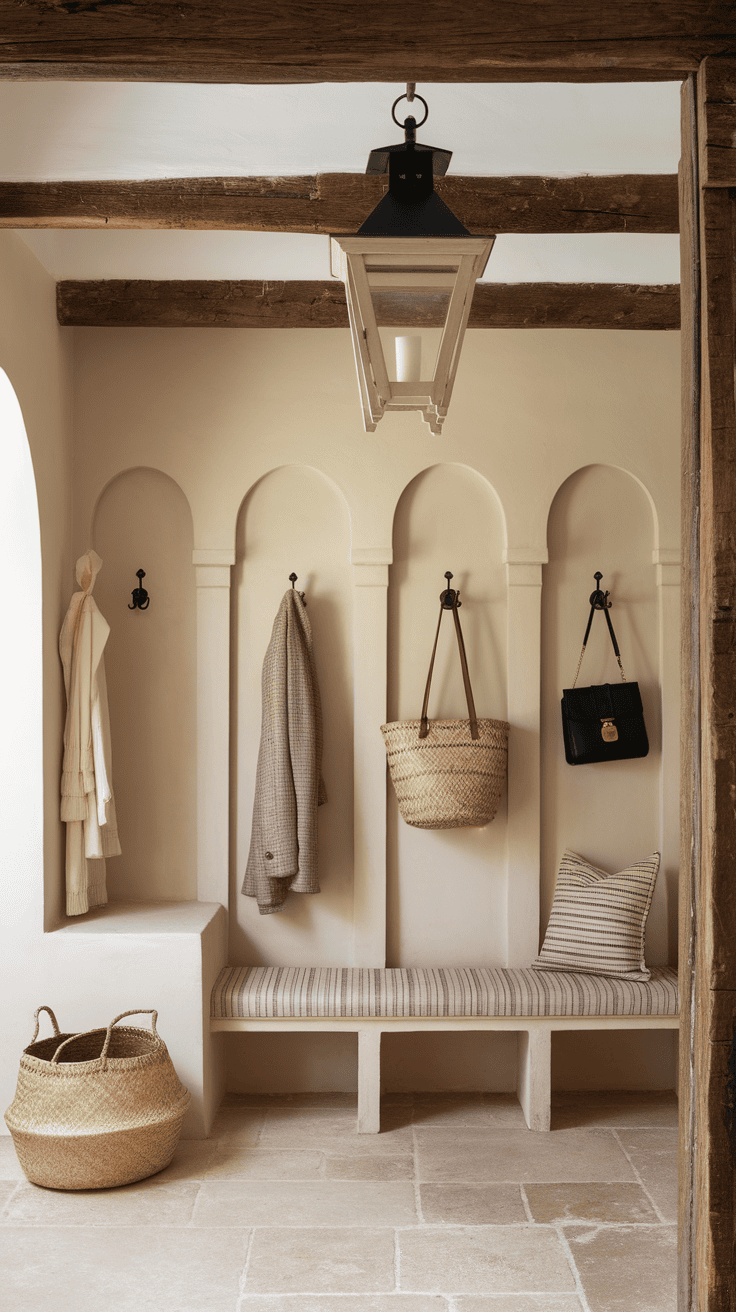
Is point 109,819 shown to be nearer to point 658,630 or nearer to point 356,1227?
point 356,1227

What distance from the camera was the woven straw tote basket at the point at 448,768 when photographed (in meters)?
4.01

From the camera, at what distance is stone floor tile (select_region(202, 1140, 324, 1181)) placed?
3.52 metres

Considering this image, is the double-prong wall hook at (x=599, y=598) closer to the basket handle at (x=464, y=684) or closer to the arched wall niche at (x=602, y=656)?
the arched wall niche at (x=602, y=656)

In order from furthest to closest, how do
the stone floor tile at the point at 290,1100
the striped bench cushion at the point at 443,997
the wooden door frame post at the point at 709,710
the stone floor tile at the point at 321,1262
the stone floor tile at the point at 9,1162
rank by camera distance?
the stone floor tile at the point at 290,1100, the striped bench cushion at the point at 443,997, the stone floor tile at the point at 9,1162, the stone floor tile at the point at 321,1262, the wooden door frame post at the point at 709,710

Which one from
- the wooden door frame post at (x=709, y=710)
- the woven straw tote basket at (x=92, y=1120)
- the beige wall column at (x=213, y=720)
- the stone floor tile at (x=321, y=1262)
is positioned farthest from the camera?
the beige wall column at (x=213, y=720)

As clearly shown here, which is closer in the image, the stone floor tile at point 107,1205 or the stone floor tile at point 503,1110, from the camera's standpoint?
the stone floor tile at point 107,1205

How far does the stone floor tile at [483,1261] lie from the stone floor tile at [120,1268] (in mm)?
473

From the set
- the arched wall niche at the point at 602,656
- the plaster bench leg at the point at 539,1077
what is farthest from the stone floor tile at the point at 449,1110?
the arched wall niche at the point at 602,656

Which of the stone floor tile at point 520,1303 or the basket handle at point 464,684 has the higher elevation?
the basket handle at point 464,684

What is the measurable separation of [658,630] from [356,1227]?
7.96 ft

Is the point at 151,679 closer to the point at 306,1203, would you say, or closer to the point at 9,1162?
the point at 9,1162

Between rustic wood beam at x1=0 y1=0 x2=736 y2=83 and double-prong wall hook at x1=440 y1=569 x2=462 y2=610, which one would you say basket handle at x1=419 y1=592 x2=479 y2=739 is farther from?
rustic wood beam at x1=0 y1=0 x2=736 y2=83

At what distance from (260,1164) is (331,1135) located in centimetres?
35

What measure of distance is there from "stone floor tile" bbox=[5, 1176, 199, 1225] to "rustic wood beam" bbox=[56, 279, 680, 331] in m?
2.95
